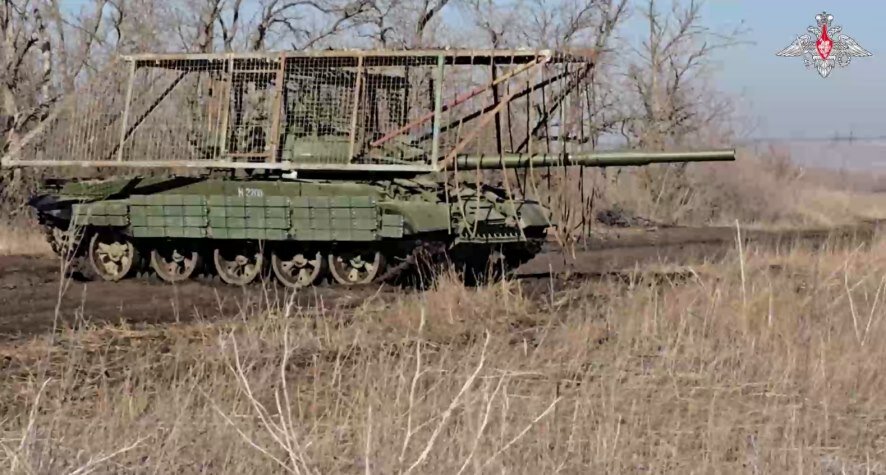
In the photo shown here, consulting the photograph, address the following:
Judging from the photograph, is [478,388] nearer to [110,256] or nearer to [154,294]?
[154,294]

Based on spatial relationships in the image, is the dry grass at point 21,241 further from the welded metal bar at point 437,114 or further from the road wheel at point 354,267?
the welded metal bar at point 437,114

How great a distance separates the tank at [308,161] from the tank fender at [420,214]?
1 cm

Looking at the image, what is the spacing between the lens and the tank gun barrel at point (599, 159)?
11555 mm

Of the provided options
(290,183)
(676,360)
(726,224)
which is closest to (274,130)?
(290,183)

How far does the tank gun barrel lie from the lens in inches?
455

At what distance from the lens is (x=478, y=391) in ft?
15.9

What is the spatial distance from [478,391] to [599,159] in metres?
7.15

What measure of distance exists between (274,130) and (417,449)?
8.78 m

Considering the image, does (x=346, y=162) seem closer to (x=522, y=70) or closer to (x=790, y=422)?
(x=522, y=70)

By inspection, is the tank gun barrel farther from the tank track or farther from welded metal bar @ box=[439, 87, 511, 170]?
the tank track

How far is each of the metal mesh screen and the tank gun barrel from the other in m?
0.33

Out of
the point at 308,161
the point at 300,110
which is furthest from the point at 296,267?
the point at 300,110

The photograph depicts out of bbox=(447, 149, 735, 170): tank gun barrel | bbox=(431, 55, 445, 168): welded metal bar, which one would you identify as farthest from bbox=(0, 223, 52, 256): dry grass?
bbox=(447, 149, 735, 170): tank gun barrel

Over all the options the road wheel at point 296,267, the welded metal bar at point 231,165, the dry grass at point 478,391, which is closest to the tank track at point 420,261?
the road wheel at point 296,267
